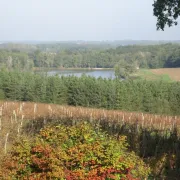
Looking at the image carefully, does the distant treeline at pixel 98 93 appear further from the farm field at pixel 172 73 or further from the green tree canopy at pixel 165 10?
the green tree canopy at pixel 165 10

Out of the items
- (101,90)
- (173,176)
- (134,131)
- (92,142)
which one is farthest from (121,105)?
(92,142)

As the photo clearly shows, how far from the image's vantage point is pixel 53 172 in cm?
716

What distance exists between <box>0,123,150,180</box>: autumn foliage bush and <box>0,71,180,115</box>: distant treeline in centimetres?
4293

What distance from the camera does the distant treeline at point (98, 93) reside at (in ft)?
170

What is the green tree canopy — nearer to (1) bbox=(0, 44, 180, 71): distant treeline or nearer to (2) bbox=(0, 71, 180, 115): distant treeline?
(2) bbox=(0, 71, 180, 115): distant treeline

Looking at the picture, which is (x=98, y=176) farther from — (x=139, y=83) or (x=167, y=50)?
(x=167, y=50)

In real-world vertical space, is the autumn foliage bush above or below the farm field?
above

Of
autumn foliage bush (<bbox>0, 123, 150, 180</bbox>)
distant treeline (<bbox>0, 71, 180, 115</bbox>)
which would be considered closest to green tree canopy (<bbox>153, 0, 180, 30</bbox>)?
autumn foliage bush (<bbox>0, 123, 150, 180</bbox>)

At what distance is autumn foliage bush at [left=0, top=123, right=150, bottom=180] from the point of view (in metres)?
7.30

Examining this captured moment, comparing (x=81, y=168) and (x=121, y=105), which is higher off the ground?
(x=81, y=168)

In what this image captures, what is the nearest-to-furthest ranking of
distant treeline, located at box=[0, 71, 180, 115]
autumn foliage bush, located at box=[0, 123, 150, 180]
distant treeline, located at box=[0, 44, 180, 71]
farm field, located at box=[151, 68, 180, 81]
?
autumn foliage bush, located at box=[0, 123, 150, 180]
distant treeline, located at box=[0, 71, 180, 115]
farm field, located at box=[151, 68, 180, 81]
distant treeline, located at box=[0, 44, 180, 71]

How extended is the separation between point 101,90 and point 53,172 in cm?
4686

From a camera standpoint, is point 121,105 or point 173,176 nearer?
point 173,176

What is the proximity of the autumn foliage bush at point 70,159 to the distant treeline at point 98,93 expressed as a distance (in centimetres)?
4293
